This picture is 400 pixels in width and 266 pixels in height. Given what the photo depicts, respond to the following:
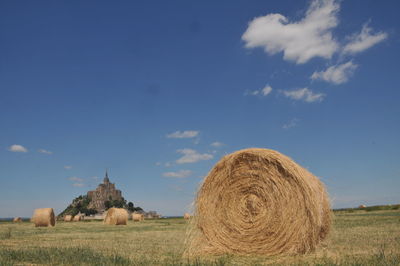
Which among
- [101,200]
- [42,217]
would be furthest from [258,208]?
[101,200]

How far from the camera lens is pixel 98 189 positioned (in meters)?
178

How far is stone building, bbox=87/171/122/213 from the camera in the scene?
16962cm

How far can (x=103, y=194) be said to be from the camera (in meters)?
178

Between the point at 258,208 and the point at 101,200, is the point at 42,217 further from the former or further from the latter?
the point at 101,200

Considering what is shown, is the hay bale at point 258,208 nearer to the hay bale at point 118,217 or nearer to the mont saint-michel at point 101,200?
the hay bale at point 118,217

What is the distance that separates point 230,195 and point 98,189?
177565mm

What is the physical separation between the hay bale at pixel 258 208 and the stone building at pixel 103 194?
533 ft

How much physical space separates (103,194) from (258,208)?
7000 inches

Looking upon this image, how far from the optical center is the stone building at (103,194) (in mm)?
169625

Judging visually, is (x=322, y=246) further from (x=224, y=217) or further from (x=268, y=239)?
(x=224, y=217)

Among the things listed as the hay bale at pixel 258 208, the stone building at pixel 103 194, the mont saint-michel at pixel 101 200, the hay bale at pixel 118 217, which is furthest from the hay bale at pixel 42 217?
the stone building at pixel 103 194

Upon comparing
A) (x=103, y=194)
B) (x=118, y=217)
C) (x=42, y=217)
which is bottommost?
(x=118, y=217)

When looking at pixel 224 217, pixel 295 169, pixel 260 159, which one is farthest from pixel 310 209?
pixel 224 217

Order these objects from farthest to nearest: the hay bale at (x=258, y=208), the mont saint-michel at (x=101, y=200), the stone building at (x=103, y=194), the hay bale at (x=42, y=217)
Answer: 1. the stone building at (x=103, y=194)
2. the mont saint-michel at (x=101, y=200)
3. the hay bale at (x=42, y=217)
4. the hay bale at (x=258, y=208)
